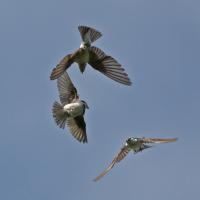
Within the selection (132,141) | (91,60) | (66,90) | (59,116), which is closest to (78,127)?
(59,116)

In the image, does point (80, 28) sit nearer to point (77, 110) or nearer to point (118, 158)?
point (77, 110)

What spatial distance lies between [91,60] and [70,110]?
146cm

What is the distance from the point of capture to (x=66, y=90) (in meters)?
12.4

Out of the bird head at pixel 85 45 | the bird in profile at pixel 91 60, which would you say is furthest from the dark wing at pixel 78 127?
the bird head at pixel 85 45

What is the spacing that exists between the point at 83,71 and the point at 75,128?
6.88 feet

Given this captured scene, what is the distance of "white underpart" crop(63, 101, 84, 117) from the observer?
11.7 m

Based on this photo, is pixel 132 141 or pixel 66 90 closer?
pixel 66 90

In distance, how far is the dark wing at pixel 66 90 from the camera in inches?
479

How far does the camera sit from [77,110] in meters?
11.7

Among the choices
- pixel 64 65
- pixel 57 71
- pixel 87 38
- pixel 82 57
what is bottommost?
pixel 57 71

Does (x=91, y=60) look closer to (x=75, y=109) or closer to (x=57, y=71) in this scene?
(x=57, y=71)

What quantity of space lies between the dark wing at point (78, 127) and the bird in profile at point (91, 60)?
1.69 meters

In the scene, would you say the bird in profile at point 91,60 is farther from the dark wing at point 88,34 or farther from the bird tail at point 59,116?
the bird tail at point 59,116

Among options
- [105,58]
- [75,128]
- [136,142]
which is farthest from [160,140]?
[105,58]
